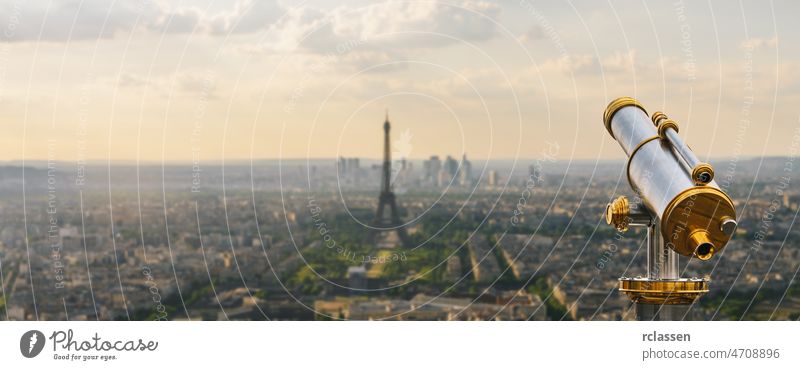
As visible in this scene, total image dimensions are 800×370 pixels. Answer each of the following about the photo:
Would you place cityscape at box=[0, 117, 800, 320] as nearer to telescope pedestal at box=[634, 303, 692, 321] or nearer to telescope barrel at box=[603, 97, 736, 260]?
telescope barrel at box=[603, 97, 736, 260]

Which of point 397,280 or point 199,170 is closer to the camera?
point 199,170

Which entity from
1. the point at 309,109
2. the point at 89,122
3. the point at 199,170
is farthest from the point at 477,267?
the point at 89,122

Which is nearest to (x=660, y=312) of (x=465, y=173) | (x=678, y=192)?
(x=678, y=192)

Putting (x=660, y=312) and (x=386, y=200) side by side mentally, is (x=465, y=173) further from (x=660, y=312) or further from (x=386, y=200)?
(x=660, y=312)

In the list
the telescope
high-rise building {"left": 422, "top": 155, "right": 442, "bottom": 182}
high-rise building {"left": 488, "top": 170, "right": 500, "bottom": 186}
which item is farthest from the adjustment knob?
high-rise building {"left": 422, "top": 155, "right": 442, "bottom": 182}
